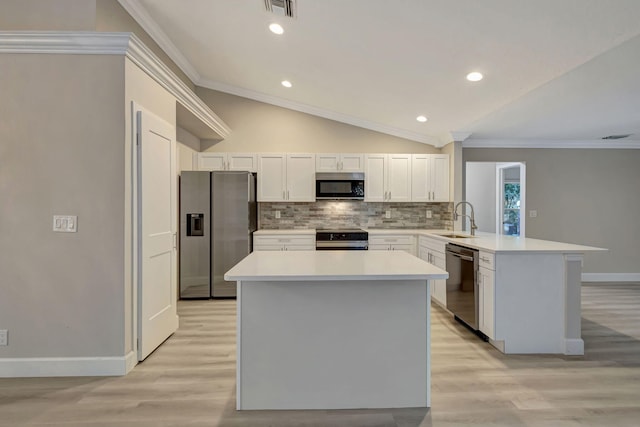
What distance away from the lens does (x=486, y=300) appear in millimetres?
2896

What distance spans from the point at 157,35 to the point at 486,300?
4.40m

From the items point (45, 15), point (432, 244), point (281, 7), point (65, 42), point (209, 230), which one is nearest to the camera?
point (65, 42)

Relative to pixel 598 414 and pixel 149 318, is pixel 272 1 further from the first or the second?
pixel 598 414

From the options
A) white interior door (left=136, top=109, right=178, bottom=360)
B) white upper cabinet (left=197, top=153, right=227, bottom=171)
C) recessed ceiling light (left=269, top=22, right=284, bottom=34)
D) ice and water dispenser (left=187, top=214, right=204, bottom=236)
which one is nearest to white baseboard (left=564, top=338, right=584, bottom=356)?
white interior door (left=136, top=109, right=178, bottom=360)

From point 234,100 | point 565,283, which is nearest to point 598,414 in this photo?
point 565,283

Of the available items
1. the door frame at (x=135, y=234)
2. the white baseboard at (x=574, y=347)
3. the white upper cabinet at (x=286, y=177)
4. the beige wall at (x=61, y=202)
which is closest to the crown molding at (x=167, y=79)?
the beige wall at (x=61, y=202)

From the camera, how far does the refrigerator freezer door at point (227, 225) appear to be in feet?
14.4

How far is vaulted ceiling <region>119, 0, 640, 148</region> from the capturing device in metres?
Result: 2.27

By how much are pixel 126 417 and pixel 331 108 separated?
14.3 feet

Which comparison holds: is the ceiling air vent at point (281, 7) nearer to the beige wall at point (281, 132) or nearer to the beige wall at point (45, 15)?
the beige wall at point (45, 15)

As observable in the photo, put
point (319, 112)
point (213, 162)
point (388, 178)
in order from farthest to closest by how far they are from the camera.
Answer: point (319, 112) → point (388, 178) → point (213, 162)

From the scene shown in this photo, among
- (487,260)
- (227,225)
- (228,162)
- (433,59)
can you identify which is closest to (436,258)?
(487,260)

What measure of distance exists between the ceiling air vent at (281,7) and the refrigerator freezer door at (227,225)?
2.19 meters

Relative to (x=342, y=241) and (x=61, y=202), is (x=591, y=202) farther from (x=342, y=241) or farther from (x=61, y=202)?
(x=61, y=202)
